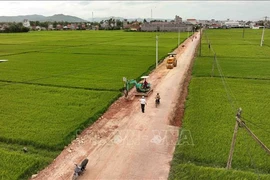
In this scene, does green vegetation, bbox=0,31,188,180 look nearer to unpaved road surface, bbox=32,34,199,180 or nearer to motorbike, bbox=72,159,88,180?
unpaved road surface, bbox=32,34,199,180

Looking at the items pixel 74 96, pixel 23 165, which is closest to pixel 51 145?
pixel 23 165

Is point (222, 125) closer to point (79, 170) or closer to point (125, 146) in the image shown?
point (125, 146)

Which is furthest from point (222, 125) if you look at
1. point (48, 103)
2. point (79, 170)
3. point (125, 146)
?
point (48, 103)

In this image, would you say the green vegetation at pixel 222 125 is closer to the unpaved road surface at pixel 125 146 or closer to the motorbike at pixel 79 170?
the unpaved road surface at pixel 125 146

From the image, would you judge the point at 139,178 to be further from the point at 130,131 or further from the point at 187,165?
the point at 130,131

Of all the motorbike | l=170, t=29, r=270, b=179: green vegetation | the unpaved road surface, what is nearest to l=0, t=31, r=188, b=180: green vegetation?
the unpaved road surface


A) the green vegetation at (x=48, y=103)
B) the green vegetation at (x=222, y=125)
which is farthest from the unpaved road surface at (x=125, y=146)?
the green vegetation at (x=222, y=125)
